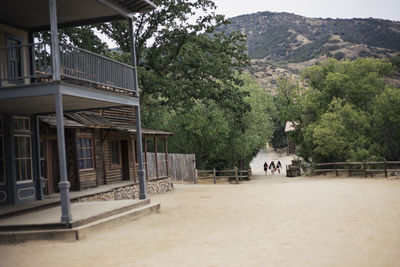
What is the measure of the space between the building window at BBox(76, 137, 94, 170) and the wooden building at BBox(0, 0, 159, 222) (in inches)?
8.0

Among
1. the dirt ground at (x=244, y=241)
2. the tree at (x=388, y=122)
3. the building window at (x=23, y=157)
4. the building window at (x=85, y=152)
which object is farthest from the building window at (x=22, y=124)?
the tree at (x=388, y=122)

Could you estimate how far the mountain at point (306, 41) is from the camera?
109m

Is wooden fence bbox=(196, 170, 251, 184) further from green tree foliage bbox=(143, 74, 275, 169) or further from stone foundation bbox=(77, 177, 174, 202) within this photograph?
stone foundation bbox=(77, 177, 174, 202)

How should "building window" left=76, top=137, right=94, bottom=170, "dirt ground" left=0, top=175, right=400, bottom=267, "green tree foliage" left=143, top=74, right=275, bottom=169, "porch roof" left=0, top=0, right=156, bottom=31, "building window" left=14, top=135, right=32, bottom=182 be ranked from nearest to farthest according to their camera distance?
"dirt ground" left=0, top=175, right=400, bottom=267
"porch roof" left=0, top=0, right=156, bottom=31
"building window" left=14, top=135, right=32, bottom=182
"building window" left=76, top=137, right=94, bottom=170
"green tree foliage" left=143, top=74, right=275, bottom=169

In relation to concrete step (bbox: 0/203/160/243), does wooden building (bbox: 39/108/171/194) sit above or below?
above

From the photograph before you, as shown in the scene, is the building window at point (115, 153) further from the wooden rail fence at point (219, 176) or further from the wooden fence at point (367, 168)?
the wooden fence at point (367, 168)

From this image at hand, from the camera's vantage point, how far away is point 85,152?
665 inches

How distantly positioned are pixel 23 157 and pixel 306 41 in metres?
146

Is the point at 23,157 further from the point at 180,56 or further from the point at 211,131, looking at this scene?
the point at 211,131

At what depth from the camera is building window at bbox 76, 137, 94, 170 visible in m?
16.5

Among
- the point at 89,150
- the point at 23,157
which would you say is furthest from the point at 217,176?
the point at 23,157

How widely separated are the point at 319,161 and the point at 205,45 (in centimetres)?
1242

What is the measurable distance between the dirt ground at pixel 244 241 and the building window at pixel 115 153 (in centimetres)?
737

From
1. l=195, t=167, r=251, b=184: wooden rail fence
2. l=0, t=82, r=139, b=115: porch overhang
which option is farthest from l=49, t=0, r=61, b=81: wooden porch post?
l=195, t=167, r=251, b=184: wooden rail fence
